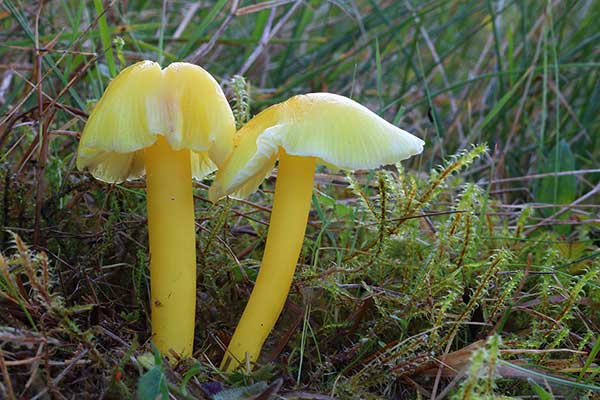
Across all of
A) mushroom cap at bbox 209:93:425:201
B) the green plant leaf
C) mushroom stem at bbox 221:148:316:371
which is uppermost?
mushroom cap at bbox 209:93:425:201

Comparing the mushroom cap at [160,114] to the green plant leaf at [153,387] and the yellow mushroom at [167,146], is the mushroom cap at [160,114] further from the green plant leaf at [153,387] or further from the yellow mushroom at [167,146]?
the green plant leaf at [153,387]

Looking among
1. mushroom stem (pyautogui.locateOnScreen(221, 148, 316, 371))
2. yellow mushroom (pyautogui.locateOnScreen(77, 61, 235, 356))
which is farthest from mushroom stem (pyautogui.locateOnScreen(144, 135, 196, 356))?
mushroom stem (pyautogui.locateOnScreen(221, 148, 316, 371))

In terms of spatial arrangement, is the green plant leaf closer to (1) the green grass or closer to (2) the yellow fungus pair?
(1) the green grass

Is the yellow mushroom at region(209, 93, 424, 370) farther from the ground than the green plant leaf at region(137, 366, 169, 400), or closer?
farther from the ground

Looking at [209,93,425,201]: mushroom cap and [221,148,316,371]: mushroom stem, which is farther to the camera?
[221,148,316,371]: mushroom stem

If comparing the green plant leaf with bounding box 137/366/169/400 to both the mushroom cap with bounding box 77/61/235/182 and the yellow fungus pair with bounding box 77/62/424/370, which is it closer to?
the yellow fungus pair with bounding box 77/62/424/370
